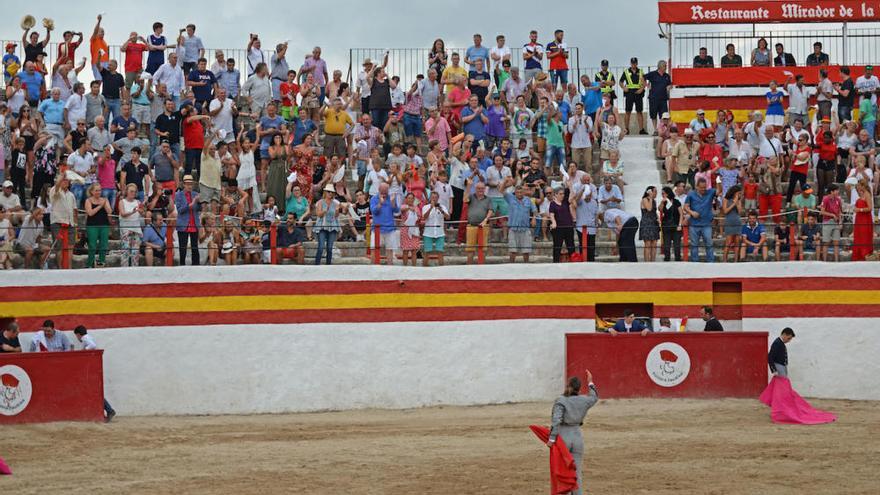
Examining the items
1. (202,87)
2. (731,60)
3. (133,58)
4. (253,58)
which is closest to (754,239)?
(731,60)

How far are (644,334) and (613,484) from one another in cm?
609

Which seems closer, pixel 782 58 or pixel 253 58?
pixel 253 58

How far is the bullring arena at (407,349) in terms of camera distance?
25.8 meters

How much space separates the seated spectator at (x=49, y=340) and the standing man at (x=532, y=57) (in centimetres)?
1288

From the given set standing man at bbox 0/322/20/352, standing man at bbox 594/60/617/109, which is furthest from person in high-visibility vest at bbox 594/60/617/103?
standing man at bbox 0/322/20/352

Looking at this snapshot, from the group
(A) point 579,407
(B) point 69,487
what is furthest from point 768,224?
(B) point 69,487

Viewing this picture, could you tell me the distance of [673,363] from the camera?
27.4 meters

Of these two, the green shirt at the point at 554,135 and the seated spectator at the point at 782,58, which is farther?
the seated spectator at the point at 782,58

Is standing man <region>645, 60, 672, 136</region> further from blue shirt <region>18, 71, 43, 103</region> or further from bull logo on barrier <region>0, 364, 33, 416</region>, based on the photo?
bull logo on barrier <region>0, 364, 33, 416</region>

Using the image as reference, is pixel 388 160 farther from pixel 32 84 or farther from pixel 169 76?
pixel 32 84

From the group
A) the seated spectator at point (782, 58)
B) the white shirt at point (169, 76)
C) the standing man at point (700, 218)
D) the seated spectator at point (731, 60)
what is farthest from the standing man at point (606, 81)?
the white shirt at point (169, 76)

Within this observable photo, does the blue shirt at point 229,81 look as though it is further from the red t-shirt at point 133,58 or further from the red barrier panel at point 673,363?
the red barrier panel at point 673,363

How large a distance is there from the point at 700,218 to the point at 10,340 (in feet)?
41.2

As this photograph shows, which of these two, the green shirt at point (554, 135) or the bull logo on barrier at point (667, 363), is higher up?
the green shirt at point (554, 135)
